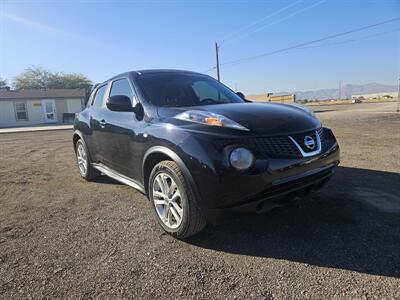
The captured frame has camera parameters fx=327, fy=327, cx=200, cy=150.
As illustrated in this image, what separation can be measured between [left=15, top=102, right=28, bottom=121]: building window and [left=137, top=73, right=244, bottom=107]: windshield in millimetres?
32229

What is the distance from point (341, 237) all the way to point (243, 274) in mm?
1109

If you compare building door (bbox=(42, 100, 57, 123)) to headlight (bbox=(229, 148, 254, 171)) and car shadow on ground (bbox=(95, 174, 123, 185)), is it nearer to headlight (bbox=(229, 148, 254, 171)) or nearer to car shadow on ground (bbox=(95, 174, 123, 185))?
car shadow on ground (bbox=(95, 174, 123, 185))

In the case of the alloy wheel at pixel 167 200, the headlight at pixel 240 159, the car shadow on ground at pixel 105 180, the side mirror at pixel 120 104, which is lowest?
the car shadow on ground at pixel 105 180

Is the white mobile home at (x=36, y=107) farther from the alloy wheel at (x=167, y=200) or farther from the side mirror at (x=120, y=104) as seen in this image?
the alloy wheel at (x=167, y=200)

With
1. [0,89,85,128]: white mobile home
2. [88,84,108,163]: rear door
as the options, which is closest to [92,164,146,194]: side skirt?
[88,84,108,163]: rear door

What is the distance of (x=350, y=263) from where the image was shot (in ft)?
8.80

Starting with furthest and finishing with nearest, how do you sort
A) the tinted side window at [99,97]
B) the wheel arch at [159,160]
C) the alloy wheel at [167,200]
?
the tinted side window at [99,97]
the alloy wheel at [167,200]
the wheel arch at [159,160]

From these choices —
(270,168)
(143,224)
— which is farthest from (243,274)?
(143,224)

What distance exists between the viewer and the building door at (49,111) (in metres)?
32.6

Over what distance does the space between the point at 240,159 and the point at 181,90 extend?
177cm

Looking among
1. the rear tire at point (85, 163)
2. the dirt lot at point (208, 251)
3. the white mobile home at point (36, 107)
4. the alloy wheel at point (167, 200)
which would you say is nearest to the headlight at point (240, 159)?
the dirt lot at point (208, 251)

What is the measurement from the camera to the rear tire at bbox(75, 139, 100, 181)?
566 centimetres

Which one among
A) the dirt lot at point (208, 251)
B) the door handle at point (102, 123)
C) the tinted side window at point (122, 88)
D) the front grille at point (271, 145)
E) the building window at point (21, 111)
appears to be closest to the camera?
the dirt lot at point (208, 251)

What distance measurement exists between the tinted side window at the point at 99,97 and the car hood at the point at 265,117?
194 cm
